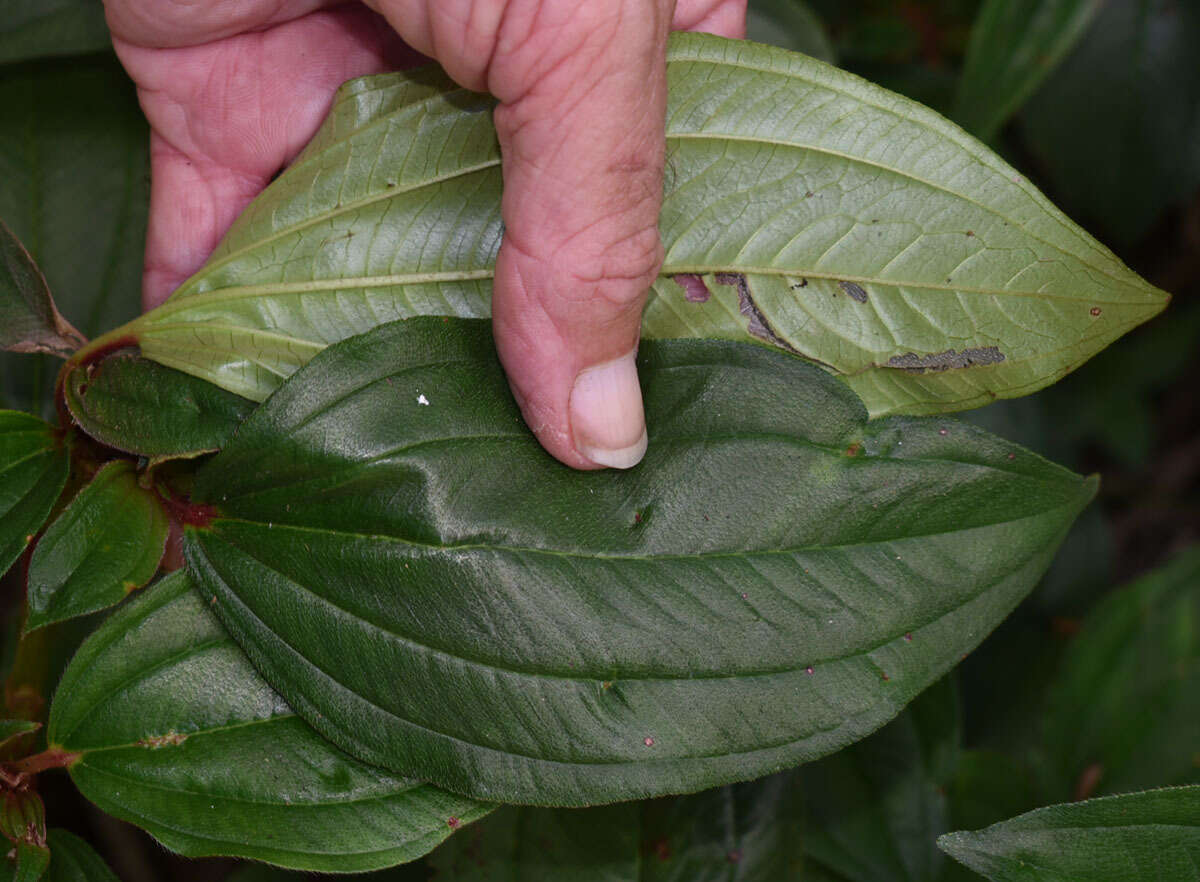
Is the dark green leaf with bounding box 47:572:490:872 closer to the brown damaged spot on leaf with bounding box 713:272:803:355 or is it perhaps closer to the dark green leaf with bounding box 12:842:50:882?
the dark green leaf with bounding box 12:842:50:882

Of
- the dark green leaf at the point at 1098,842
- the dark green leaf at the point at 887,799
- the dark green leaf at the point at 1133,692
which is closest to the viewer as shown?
the dark green leaf at the point at 1098,842

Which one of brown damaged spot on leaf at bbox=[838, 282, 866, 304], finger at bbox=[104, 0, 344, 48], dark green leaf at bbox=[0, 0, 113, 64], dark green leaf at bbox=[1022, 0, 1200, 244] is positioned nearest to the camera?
brown damaged spot on leaf at bbox=[838, 282, 866, 304]

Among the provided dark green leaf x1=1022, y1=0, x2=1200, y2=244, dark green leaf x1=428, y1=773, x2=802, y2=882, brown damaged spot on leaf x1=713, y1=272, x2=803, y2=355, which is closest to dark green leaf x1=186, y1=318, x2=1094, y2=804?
brown damaged spot on leaf x1=713, y1=272, x2=803, y2=355

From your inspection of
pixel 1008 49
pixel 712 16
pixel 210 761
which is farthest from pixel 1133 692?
pixel 210 761

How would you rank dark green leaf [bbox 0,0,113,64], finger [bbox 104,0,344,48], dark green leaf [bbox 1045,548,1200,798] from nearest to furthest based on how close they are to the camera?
finger [bbox 104,0,344,48] → dark green leaf [bbox 0,0,113,64] → dark green leaf [bbox 1045,548,1200,798]

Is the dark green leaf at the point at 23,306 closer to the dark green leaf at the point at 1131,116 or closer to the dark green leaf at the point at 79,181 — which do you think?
the dark green leaf at the point at 79,181

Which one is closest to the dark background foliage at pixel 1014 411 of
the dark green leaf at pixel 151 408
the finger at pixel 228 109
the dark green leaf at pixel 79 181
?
the dark green leaf at pixel 79 181
